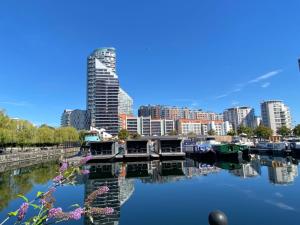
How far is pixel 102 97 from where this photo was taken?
15400cm

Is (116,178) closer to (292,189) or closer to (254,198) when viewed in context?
(254,198)

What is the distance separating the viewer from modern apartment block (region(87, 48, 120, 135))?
497ft

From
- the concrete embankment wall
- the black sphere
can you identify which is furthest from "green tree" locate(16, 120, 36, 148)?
the black sphere

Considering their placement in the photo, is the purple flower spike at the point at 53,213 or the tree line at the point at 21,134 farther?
the tree line at the point at 21,134

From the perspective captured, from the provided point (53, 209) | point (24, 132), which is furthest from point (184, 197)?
point (24, 132)

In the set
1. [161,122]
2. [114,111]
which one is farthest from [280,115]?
[114,111]

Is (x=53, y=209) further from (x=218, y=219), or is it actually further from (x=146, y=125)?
(x=146, y=125)

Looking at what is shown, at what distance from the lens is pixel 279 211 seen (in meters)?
15.1

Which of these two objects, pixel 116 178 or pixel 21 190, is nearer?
pixel 21 190

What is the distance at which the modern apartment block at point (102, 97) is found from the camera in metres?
152

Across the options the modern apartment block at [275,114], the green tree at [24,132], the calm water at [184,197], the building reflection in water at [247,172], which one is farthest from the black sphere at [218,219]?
the modern apartment block at [275,114]

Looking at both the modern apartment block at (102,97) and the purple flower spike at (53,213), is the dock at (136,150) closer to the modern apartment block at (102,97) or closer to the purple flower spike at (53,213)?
the purple flower spike at (53,213)

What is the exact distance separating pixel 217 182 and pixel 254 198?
738cm

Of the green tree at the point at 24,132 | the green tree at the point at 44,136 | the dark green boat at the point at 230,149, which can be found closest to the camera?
the dark green boat at the point at 230,149
